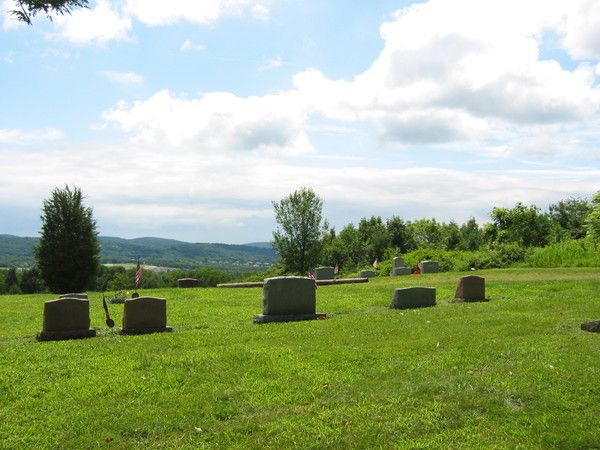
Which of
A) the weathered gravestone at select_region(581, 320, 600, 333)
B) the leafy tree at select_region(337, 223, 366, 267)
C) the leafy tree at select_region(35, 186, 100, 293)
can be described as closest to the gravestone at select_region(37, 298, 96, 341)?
the weathered gravestone at select_region(581, 320, 600, 333)

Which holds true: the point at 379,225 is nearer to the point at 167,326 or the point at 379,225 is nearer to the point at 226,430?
the point at 167,326

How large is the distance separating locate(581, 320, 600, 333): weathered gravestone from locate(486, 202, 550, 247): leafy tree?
41.3 metres

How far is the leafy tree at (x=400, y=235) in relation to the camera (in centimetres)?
7304

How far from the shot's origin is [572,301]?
656 inches

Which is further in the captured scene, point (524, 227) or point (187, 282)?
point (524, 227)

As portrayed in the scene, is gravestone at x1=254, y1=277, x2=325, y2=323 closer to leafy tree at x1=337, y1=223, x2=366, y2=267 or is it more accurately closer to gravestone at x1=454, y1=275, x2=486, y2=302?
gravestone at x1=454, y1=275, x2=486, y2=302

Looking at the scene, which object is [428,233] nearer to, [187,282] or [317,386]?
[187,282]

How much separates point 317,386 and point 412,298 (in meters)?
9.54

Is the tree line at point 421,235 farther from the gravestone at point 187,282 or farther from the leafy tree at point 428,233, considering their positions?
the gravestone at point 187,282

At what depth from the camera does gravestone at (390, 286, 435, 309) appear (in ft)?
56.6

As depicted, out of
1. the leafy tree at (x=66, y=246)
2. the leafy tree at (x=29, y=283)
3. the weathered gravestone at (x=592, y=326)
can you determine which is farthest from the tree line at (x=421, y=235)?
the leafy tree at (x=29, y=283)

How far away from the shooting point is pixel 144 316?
551 inches

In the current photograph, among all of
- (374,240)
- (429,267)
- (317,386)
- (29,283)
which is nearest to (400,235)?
(374,240)

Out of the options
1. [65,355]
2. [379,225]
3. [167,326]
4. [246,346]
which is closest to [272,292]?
[167,326]
